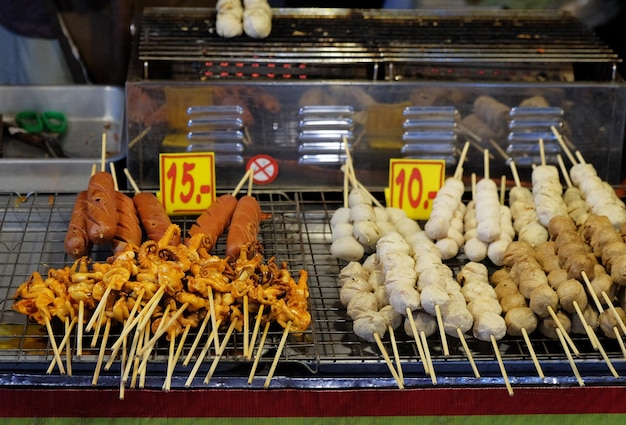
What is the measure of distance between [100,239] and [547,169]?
213 cm

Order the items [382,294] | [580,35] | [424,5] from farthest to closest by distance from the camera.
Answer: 1. [424,5]
2. [580,35]
3. [382,294]

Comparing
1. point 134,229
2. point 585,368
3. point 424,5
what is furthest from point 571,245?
point 424,5

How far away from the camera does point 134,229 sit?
3449 millimetres

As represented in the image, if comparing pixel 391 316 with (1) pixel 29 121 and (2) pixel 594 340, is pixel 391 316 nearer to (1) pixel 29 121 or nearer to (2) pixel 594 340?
(2) pixel 594 340

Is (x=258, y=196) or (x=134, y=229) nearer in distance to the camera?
(x=134, y=229)

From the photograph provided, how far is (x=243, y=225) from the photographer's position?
3.50 meters

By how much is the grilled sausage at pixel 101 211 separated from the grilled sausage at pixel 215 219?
1.11ft

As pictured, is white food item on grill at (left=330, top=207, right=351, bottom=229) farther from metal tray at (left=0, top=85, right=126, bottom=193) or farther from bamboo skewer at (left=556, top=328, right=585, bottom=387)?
metal tray at (left=0, top=85, right=126, bottom=193)

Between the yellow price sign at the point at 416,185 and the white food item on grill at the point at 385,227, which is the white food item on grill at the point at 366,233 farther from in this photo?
the yellow price sign at the point at 416,185

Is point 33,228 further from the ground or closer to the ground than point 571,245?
further from the ground

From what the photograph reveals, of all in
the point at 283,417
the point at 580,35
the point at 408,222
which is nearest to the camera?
the point at 283,417

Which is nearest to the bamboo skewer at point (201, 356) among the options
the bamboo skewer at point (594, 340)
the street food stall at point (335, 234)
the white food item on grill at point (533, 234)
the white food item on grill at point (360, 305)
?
the street food stall at point (335, 234)

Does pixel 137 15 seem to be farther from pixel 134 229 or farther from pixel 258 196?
pixel 134 229

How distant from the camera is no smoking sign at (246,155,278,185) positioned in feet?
13.3
